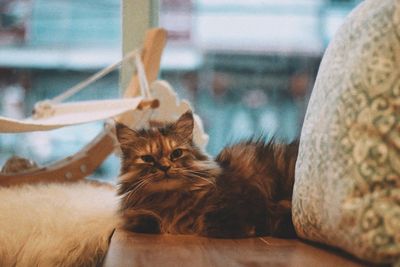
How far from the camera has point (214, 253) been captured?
1.02m

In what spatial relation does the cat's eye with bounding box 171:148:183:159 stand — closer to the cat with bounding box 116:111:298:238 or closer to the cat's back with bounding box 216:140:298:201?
the cat with bounding box 116:111:298:238

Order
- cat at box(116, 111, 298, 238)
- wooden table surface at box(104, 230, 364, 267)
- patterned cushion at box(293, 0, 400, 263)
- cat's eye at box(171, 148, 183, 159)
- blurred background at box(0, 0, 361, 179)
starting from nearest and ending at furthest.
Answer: patterned cushion at box(293, 0, 400, 263)
wooden table surface at box(104, 230, 364, 267)
cat at box(116, 111, 298, 238)
cat's eye at box(171, 148, 183, 159)
blurred background at box(0, 0, 361, 179)

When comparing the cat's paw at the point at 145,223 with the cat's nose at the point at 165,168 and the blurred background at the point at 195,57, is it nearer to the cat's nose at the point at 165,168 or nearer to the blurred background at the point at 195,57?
the cat's nose at the point at 165,168

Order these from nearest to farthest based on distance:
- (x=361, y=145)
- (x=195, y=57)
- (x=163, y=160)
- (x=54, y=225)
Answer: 1. (x=361, y=145)
2. (x=54, y=225)
3. (x=163, y=160)
4. (x=195, y=57)

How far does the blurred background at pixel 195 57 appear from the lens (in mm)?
2109

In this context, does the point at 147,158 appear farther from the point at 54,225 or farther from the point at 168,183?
the point at 54,225

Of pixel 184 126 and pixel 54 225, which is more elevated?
pixel 184 126

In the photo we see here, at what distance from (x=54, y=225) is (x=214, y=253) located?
0.38 metres

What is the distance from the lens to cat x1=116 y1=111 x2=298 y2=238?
1214 mm

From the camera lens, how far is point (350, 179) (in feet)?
2.80

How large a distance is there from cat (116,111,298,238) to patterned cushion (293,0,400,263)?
0.25m

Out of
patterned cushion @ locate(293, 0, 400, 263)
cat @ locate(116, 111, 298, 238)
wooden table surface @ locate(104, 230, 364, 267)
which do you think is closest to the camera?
patterned cushion @ locate(293, 0, 400, 263)

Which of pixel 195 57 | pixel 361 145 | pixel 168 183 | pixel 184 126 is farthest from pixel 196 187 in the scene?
pixel 195 57

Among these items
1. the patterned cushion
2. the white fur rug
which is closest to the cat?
the white fur rug
